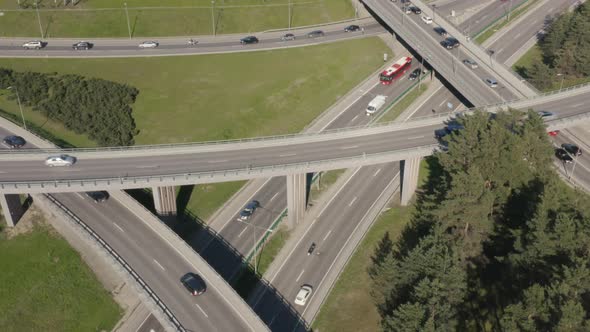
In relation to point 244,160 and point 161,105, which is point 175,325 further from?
point 161,105

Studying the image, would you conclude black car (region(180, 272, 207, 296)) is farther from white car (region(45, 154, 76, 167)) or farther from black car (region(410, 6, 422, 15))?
black car (region(410, 6, 422, 15))

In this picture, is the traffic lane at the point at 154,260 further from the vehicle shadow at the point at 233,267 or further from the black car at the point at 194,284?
the vehicle shadow at the point at 233,267

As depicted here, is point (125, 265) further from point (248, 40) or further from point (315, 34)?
point (315, 34)

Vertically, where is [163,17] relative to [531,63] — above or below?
below

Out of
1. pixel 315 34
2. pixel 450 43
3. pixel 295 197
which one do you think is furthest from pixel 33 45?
pixel 450 43

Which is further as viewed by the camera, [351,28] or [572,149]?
[351,28]

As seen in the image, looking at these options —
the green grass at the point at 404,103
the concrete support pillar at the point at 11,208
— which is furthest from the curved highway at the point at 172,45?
the concrete support pillar at the point at 11,208
